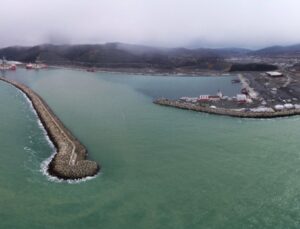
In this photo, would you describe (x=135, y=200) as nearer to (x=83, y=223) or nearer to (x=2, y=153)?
(x=83, y=223)

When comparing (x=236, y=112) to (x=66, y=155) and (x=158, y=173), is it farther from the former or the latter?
(x=66, y=155)

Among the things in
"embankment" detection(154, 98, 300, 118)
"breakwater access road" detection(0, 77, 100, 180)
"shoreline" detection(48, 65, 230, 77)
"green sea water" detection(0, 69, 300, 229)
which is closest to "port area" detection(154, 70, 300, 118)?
"embankment" detection(154, 98, 300, 118)

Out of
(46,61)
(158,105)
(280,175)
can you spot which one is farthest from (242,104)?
(46,61)

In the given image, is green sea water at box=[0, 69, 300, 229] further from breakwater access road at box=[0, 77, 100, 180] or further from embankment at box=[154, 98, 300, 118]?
embankment at box=[154, 98, 300, 118]

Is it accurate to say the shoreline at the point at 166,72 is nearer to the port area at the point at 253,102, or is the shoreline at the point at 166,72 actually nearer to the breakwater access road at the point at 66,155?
the port area at the point at 253,102

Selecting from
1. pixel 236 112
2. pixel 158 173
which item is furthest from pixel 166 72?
pixel 158 173
